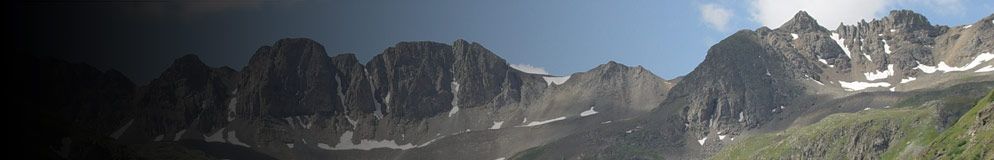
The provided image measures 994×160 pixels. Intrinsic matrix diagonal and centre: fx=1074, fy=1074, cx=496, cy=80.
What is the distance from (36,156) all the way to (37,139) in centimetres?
448

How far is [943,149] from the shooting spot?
158 meters

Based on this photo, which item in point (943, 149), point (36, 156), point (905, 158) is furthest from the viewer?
point (905, 158)

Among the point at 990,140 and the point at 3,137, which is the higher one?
the point at 3,137

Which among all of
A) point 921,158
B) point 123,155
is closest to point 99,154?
point 123,155

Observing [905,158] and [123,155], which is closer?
[123,155]

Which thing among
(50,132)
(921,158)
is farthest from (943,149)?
(50,132)

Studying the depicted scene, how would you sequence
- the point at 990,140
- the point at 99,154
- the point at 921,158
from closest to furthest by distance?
the point at 99,154 → the point at 990,140 → the point at 921,158

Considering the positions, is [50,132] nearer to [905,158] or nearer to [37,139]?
[37,139]

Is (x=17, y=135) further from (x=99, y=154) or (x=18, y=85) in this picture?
(x=99, y=154)

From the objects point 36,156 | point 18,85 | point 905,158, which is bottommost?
point 905,158

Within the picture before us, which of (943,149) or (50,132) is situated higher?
(50,132)

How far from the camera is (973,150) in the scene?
142 metres

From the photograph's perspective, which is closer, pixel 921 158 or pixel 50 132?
pixel 50 132

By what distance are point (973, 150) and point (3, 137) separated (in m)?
121
